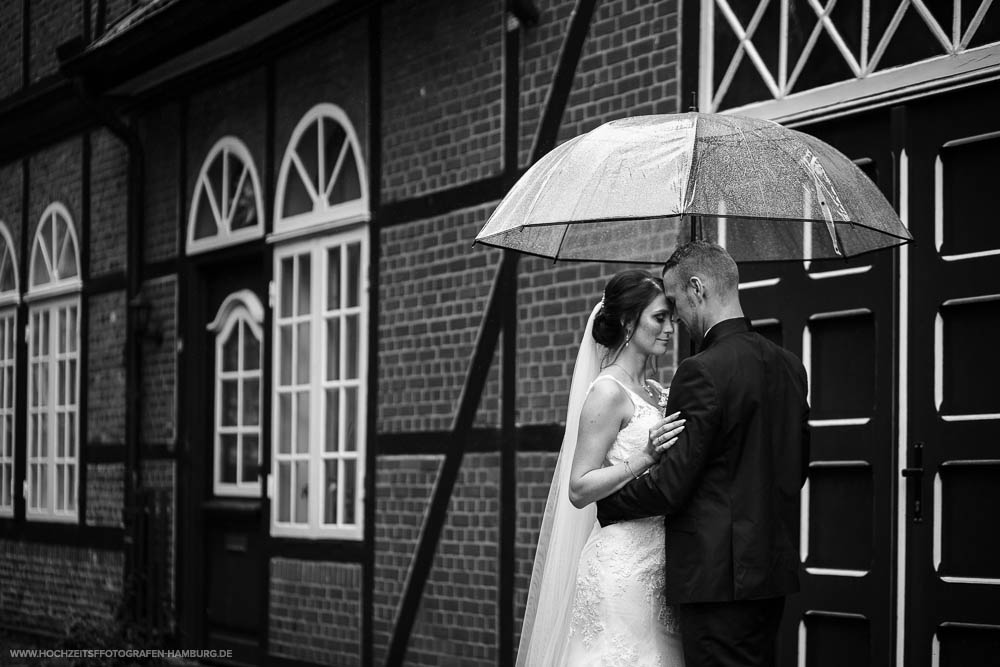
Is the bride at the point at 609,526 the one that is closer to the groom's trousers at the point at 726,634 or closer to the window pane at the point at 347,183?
the groom's trousers at the point at 726,634

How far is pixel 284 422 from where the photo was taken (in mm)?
9133

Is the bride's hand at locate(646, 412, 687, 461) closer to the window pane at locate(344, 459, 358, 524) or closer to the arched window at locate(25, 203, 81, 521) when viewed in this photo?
the window pane at locate(344, 459, 358, 524)

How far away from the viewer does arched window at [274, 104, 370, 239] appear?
8523mm

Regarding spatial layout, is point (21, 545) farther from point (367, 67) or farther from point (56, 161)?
point (367, 67)

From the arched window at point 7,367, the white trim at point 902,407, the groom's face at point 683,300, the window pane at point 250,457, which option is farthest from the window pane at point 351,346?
the arched window at point 7,367

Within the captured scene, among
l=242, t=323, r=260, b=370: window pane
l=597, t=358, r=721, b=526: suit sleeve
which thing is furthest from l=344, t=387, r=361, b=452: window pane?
l=597, t=358, r=721, b=526: suit sleeve

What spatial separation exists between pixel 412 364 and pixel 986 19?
3814 millimetres

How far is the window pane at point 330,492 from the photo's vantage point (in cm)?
862

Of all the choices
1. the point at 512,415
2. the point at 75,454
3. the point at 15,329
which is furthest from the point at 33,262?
the point at 512,415

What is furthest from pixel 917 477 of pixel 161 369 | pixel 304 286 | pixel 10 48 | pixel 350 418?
pixel 10 48

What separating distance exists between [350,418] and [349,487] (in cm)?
40

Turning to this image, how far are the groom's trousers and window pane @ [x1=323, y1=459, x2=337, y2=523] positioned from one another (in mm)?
4925

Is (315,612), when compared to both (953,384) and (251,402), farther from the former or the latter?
(953,384)

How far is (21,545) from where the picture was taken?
12211mm
